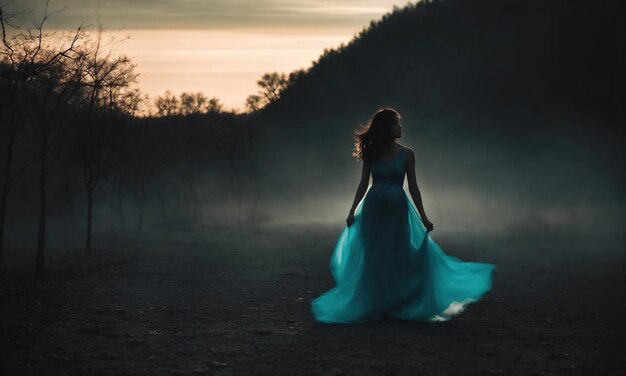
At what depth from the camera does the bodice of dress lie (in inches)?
355

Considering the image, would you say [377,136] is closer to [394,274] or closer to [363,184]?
[363,184]

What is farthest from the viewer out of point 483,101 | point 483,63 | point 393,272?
point 483,63

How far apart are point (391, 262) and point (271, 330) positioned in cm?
166

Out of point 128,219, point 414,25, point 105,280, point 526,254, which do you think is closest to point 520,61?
point 414,25

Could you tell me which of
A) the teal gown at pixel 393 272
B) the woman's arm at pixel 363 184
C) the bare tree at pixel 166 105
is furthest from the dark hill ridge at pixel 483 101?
the woman's arm at pixel 363 184

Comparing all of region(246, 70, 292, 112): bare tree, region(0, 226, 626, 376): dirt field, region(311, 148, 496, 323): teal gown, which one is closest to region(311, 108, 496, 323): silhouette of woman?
region(311, 148, 496, 323): teal gown

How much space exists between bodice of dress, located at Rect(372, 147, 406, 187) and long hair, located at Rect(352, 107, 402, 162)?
11 centimetres

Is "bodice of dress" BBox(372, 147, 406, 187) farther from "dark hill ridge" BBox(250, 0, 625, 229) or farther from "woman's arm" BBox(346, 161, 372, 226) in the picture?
"dark hill ridge" BBox(250, 0, 625, 229)

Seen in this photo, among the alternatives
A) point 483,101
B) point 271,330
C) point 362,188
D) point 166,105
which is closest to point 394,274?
point 362,188

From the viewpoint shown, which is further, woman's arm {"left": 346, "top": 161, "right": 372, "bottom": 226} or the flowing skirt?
woman's arm {"left": 346, "top": 161, "right": 372, "bottom": 226}

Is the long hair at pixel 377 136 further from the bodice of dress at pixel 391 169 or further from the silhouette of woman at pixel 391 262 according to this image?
the bodice of dress at pixel 391 169

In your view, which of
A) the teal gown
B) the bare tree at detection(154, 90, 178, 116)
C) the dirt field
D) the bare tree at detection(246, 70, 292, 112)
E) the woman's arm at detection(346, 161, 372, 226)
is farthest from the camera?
the bare tree at detection(246, 70, 292, 112)

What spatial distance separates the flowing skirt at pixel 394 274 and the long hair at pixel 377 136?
43 centimetres

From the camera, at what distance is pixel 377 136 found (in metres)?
9.02
